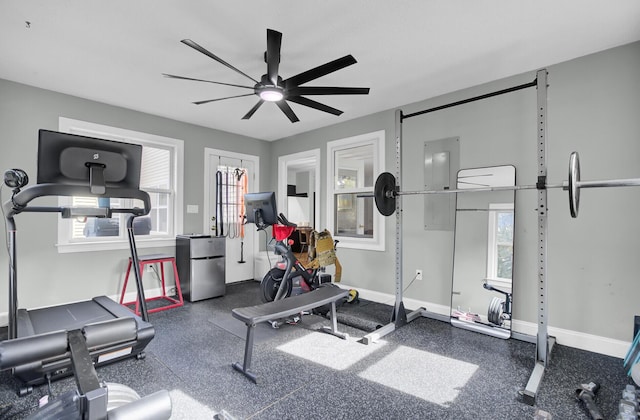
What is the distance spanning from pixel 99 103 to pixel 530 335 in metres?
5.51

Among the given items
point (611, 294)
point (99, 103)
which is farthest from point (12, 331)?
point (611, 294)

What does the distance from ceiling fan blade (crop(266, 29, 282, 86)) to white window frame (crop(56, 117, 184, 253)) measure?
271 centimetres

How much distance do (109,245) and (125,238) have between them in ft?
0.72

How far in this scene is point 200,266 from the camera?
13.9 ft

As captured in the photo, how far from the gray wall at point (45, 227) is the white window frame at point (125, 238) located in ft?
0.21

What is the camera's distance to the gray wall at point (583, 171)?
254 cm

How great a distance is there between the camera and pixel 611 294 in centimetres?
259

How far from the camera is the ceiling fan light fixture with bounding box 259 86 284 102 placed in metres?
2.56

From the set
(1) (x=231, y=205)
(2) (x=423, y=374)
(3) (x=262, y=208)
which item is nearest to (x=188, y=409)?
(2) (x=423, y=374)

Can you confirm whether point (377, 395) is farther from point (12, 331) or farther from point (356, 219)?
point (356, 219)

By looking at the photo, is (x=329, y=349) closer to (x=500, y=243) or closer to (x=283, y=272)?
(x=283, y=272)

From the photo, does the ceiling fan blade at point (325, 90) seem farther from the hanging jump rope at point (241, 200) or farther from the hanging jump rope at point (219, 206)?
the hanging jump rope at point (241, 200)

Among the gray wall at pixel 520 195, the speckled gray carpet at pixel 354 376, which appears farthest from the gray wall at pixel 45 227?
the speckled gray carpet at pixel 354 376

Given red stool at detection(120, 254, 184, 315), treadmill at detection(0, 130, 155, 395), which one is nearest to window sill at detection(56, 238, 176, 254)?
red stool at detection(120, 254, 184, 315)
